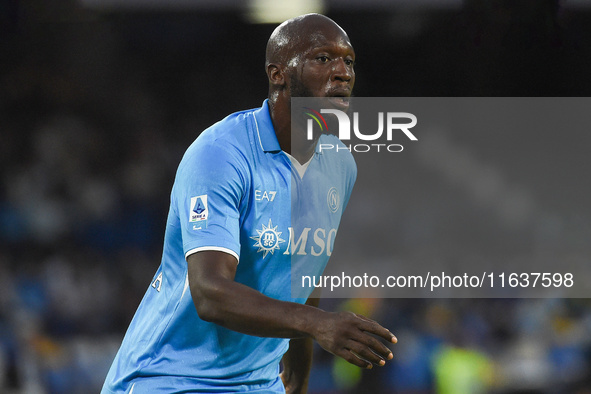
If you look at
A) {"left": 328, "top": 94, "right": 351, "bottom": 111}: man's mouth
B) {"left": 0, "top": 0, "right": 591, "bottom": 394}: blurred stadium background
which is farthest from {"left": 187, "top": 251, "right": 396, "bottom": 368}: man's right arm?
{"left": 0, "top": 0, "right": 591, "bottom": 394}: blurred stadium background

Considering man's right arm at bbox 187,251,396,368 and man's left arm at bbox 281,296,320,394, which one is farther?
man's left arm at bbox 281,296,320,394

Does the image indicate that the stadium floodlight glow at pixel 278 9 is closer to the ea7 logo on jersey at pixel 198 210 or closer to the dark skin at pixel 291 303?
the dark skin at pixel 291 303

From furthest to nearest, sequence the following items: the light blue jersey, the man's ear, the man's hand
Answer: the man's ear < the light blue jersey < the man's hand

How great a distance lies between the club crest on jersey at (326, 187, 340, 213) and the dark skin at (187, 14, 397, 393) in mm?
201

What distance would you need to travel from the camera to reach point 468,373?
7.57 m

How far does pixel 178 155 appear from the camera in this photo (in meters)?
8.96

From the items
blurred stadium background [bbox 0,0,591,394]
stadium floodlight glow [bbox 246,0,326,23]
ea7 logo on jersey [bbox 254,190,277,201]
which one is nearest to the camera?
ea7 logo on jersey [bbox 254,190,277,201]

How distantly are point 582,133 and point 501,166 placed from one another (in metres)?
0.98

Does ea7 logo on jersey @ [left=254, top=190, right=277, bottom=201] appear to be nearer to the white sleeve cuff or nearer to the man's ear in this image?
the white sleeve cuff

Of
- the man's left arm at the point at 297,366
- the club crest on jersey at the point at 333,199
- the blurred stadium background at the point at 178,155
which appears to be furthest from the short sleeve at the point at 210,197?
the blurred stadium background at the point at 178,155

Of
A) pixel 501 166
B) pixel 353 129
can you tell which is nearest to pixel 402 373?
pixel 501 166

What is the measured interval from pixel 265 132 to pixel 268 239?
36cm

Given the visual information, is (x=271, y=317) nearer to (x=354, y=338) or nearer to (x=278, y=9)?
(x=354, y=338)

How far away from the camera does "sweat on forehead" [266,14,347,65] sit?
2.38 meters
